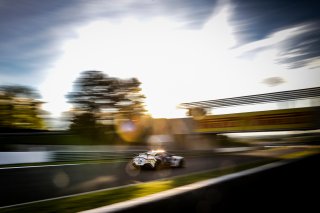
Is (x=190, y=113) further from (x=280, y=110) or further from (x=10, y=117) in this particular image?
(x=10, y=117)

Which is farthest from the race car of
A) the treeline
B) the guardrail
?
the treeline

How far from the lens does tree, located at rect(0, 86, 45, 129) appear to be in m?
47.1

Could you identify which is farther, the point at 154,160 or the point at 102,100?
the point at 102,100

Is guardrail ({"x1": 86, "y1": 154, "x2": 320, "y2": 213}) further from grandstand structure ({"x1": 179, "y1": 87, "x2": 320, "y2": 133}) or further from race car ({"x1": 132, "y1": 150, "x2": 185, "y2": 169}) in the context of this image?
grandstand structure ({"x1": 179, "y1": 87, "x2": 320, "y2": 133})

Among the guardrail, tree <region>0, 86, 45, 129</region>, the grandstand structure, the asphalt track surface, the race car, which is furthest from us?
tree <region>0, 86, 45, 129</region>

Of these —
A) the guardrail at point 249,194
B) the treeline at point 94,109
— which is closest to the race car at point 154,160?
the guardrail at point 249,194

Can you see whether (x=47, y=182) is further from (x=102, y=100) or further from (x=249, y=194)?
(x=102, y=100)

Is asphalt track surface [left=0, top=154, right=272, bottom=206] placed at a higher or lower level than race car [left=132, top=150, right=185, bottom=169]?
lower

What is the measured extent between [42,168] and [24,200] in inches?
241

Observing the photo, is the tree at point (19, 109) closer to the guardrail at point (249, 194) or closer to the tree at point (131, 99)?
the tree at point (131, 99)

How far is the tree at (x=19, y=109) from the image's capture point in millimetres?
47062

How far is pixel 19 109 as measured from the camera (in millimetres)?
49188

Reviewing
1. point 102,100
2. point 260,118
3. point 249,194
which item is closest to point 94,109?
point 102,100

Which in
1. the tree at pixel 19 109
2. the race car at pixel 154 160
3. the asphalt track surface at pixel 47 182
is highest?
the tree at pixel 19 109
